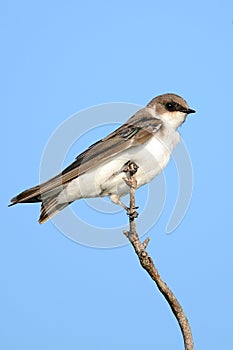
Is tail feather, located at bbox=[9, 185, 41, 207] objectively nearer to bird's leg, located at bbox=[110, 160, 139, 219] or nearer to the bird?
the bird

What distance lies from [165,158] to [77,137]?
3.71 ft

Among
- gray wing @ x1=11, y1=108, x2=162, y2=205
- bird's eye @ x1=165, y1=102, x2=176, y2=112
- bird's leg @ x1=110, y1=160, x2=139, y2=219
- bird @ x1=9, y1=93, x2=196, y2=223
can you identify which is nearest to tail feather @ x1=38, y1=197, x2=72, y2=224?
bird @ x1=9, y1=93, x2=196, y2=223

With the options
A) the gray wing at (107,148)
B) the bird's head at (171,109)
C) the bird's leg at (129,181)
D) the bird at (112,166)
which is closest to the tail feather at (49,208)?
the bird at (112,166)

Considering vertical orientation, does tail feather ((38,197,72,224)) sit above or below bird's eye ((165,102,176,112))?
below

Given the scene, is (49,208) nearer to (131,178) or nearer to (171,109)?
(131,178)

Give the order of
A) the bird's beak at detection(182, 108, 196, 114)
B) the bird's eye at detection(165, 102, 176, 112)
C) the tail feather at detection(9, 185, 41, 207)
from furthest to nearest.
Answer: the bird's eye at detection(165, 102, 176, 112)
the bird's beak at detection(182, 108, 196, 114)
the tail feather at detection(9, 185, 41, 207)

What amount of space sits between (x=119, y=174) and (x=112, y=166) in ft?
0.43

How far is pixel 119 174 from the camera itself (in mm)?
8922

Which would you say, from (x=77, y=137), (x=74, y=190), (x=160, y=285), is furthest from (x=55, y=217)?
(x=160, y=285)

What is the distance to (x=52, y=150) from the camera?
28.5 feet

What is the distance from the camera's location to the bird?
29.2 feet

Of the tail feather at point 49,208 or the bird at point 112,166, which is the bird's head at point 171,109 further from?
the tail feather at point 49,208

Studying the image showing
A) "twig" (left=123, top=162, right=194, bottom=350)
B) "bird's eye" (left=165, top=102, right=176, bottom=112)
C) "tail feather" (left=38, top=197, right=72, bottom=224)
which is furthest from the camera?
"bird's eye" (left=165, top=102, right=176, bottom=112)

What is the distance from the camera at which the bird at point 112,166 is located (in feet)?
29.2
